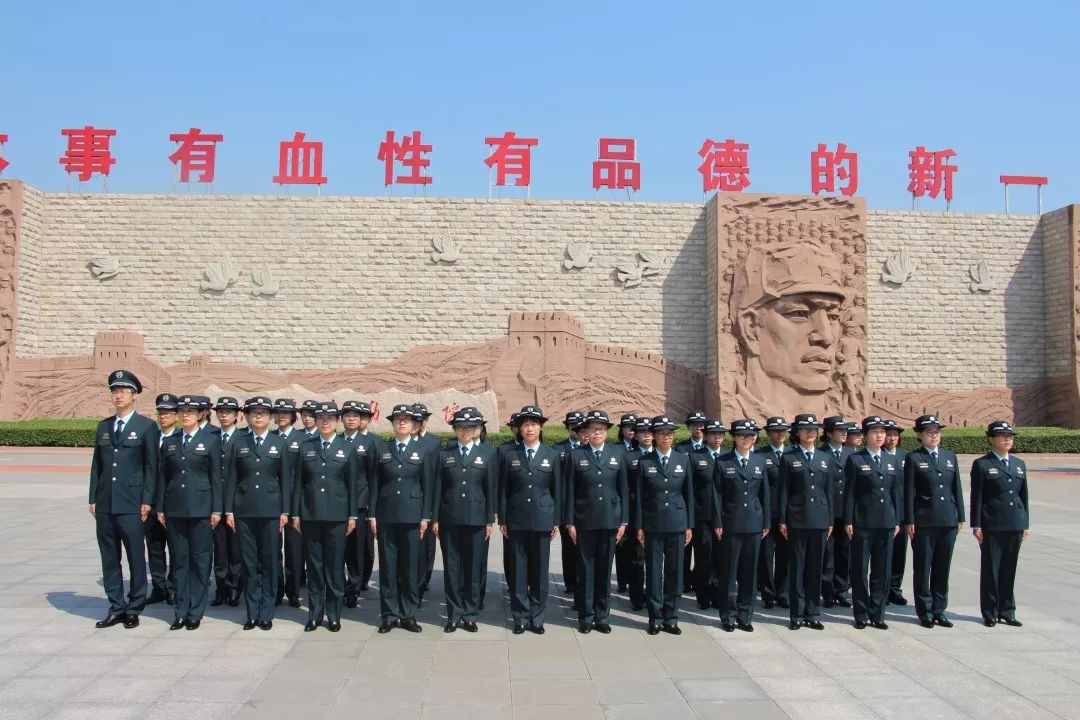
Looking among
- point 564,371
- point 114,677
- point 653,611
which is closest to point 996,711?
point 653,611

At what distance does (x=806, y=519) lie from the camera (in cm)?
437

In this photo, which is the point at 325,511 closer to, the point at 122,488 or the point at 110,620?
the point at 122,488

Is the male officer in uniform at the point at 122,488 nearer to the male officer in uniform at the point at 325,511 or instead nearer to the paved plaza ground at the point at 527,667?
the paved plaza ground at the point at 527,667

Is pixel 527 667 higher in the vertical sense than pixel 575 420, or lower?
lower

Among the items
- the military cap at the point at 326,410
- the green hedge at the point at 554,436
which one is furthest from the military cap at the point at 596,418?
the green hedge at the point at 554,436

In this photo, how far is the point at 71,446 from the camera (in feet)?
42.9

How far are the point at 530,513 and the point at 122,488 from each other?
215 centimetres

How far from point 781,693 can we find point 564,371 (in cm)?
1116

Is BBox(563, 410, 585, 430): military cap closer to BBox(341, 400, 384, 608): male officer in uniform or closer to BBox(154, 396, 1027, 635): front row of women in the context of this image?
BBox(154, 396, 1027, 635): front row of women

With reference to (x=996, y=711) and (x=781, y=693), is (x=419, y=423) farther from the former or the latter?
(x=996, y=711)

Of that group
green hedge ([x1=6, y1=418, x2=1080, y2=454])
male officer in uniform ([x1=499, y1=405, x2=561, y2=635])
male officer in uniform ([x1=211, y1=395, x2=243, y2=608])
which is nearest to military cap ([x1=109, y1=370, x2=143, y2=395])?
male officer in uniform ([x1=211, y1=395, x2=243, y2=608])

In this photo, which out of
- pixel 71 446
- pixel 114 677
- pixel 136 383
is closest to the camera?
pixel 114 677

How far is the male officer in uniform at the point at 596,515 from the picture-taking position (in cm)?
416

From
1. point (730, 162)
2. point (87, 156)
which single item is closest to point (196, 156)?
point (87, 156)
